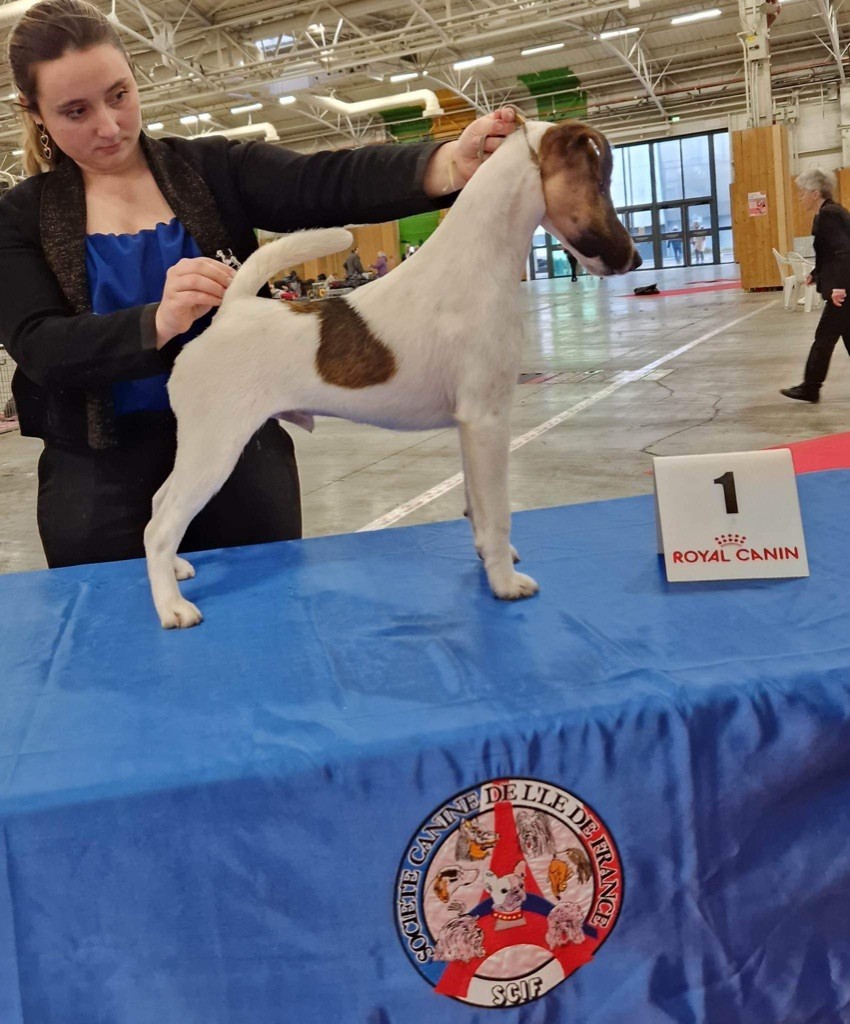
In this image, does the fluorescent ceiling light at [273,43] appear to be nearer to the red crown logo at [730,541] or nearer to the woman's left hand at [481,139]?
the woman's left hand at [481,139]

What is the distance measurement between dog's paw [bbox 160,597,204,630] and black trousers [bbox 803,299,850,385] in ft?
17.1

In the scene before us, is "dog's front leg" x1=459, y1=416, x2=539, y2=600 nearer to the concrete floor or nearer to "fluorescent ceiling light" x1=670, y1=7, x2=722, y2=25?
the concrete floor

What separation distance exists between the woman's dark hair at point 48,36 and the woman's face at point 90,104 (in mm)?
12

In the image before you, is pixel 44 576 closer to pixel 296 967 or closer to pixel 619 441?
pixel 296 967

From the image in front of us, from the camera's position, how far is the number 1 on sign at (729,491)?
1265 millimetres

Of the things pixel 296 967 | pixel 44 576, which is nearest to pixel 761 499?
pixel 296 967

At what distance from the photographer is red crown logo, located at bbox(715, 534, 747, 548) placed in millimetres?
1271

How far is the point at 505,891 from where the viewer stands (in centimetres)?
87

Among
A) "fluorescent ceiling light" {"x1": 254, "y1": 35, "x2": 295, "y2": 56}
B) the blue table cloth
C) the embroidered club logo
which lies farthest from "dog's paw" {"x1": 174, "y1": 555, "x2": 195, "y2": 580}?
"fluorescent ceiling light" {"x1": 254, "y1": 35, "x2": 295, "y2": 56}

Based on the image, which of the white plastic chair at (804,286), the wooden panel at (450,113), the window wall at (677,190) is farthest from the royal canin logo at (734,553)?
the window wall at (677,190)

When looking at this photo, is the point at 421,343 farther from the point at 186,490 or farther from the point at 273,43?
the point at 273,43

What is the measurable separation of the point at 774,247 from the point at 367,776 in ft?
45.2

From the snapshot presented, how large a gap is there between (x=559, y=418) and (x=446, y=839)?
17.5ft

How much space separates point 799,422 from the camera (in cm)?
509
